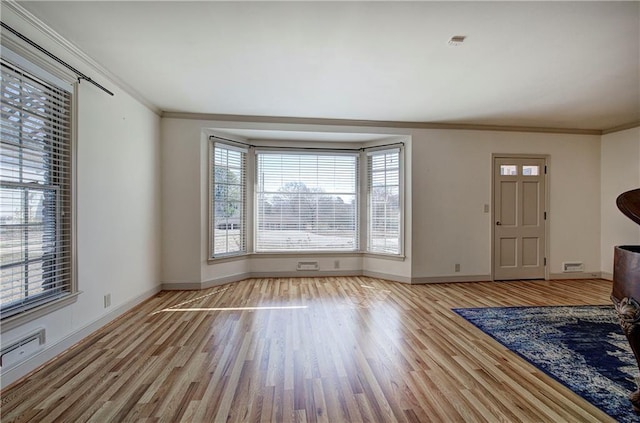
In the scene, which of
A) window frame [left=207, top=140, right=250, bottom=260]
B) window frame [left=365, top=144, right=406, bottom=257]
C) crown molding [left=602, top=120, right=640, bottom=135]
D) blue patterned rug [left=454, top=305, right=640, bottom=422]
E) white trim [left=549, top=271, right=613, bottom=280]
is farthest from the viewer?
white trim [left=549, top=271, right=613, bottom=280]

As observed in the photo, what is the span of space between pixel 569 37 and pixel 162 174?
4926mm

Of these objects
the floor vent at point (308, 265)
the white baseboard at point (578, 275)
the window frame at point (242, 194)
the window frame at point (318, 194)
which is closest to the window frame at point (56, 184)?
the window frame at point (242, 194)

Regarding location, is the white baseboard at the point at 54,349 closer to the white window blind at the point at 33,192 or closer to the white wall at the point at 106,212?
the white wall at the point at 106,212

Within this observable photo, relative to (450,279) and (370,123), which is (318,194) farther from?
(450,279)

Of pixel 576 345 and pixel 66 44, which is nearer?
pixel 66 44

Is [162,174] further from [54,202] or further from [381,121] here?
[381,121]

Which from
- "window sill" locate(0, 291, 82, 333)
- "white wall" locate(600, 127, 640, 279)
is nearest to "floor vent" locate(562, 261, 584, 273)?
"white wall" locate(600, 127, 640, 279)

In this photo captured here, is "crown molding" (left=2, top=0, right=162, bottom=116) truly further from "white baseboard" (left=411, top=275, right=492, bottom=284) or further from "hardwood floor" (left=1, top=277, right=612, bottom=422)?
"white baseboard" (left=411, top=275, right=492, bottom=284)

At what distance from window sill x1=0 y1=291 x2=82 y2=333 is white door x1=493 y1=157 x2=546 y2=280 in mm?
5770

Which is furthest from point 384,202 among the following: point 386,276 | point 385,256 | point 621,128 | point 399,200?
point 621,128

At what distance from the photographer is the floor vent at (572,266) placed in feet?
16.8

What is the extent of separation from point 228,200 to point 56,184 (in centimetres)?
246

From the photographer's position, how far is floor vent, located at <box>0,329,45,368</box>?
6.46 feet

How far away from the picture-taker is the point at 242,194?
5.03m
